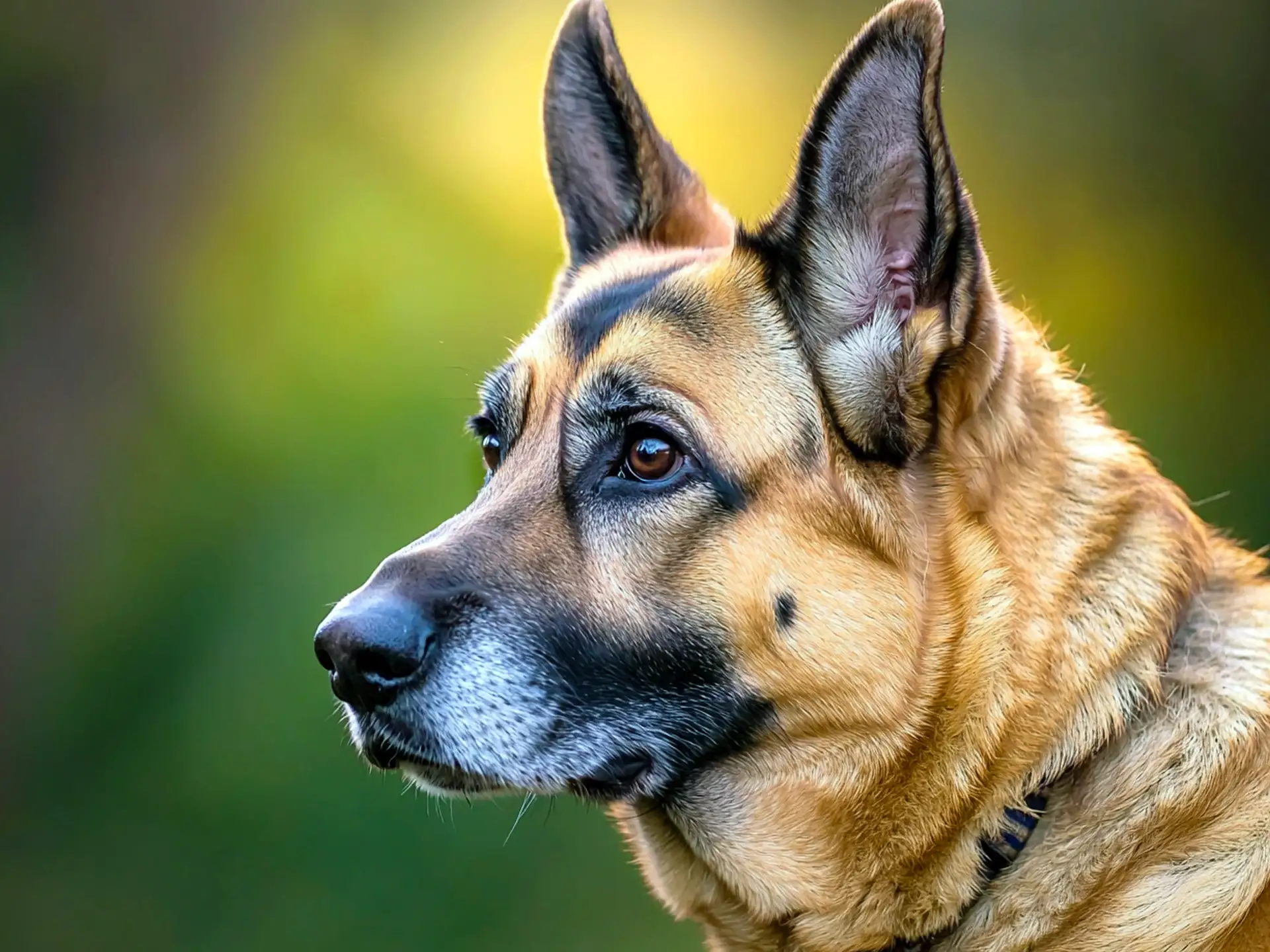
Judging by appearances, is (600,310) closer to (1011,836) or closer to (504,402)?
(504,402)

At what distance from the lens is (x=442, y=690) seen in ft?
8.05

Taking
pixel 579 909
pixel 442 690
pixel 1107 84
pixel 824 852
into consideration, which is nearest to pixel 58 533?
pixel 579 909

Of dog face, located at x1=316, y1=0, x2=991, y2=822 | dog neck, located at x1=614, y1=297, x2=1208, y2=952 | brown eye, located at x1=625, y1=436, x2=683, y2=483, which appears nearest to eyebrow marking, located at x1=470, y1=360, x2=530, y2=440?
dog face, located at x1=316, y1=0, x2=991, y2=822

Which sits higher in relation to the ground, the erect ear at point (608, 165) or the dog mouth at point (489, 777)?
the erect ear at point (608, 165)

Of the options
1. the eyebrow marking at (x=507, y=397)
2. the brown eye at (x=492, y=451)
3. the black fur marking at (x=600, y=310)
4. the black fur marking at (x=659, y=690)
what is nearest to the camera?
the black fur marking at (x=659, y=690)

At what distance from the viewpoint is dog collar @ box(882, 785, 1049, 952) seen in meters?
2.40

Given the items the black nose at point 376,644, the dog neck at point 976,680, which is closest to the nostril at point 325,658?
the black nose at point 376,644

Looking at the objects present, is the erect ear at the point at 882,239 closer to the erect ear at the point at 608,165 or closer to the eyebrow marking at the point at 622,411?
the eyebrow marking at the point at 622,411

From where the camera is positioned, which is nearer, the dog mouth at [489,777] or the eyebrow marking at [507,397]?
the dog mouth at [489,777]

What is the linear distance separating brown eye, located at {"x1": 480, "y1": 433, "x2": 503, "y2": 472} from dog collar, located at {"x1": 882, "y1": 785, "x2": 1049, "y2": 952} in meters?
1.47

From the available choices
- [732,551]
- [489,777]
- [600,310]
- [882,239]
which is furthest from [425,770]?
[882,239]

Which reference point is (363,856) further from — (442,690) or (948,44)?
(948,44)

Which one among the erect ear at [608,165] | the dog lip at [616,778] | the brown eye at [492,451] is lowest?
the dog lip at [616,778]

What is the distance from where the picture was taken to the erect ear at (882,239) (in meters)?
2.35
